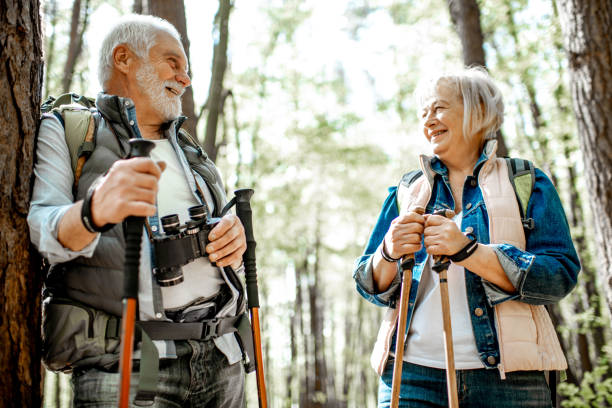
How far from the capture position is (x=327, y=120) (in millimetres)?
13930

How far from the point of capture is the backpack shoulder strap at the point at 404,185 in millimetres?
2715

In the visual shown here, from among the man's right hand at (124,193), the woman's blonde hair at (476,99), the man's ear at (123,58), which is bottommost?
the man's right hand at (124,193)

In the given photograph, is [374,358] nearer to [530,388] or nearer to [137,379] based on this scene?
[530,388]

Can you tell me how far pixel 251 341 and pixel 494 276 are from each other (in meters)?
1.09

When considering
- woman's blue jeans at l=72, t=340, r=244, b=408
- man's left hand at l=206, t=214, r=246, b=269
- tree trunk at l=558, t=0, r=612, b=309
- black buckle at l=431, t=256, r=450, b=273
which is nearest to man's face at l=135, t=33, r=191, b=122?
man's left hand at l=206, t=214, r=246, b=269

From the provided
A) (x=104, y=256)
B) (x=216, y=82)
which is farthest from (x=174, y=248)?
(x=216, y=82)

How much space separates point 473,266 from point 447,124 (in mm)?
774

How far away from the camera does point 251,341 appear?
7.95 ft

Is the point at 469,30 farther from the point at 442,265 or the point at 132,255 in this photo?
the point at 132,255

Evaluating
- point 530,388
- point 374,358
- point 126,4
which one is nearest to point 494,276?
point 530,388

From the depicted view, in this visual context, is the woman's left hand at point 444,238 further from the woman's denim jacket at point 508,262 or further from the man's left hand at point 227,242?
the man's left hand at point 227,242

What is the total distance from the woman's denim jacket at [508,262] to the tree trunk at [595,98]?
2.25 m

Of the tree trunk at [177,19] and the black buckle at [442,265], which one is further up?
the tree trunk at [177,19]

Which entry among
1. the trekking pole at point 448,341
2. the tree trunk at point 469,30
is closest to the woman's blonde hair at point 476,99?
the trekking pole at point 448,341
